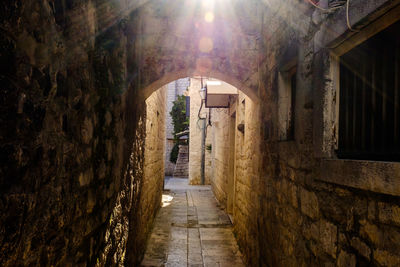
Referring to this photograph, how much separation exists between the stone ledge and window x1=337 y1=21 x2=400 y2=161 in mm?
161

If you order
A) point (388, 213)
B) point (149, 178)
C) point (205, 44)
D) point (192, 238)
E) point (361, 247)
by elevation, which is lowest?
point (192, 238)

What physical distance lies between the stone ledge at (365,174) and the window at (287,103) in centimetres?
91

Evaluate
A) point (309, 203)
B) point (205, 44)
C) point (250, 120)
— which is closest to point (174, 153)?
point (250, 120)

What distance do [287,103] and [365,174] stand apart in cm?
139

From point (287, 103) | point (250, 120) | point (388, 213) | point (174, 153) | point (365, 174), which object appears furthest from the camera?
point (174, 153)

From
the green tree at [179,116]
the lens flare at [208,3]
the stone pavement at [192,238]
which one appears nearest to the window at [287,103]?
the lens flare at [208,3]

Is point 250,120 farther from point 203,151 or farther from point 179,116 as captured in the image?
point 179,116

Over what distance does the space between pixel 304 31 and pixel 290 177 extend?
42.6 inches

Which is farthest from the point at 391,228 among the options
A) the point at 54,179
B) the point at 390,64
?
the point at 54,179

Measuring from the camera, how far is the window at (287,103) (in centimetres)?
259

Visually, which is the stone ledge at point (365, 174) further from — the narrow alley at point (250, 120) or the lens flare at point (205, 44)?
the lens flare at point (205, 44)

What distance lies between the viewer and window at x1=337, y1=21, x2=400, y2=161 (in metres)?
1.39

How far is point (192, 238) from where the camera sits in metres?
4.89

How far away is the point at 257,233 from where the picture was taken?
10.9 feet
